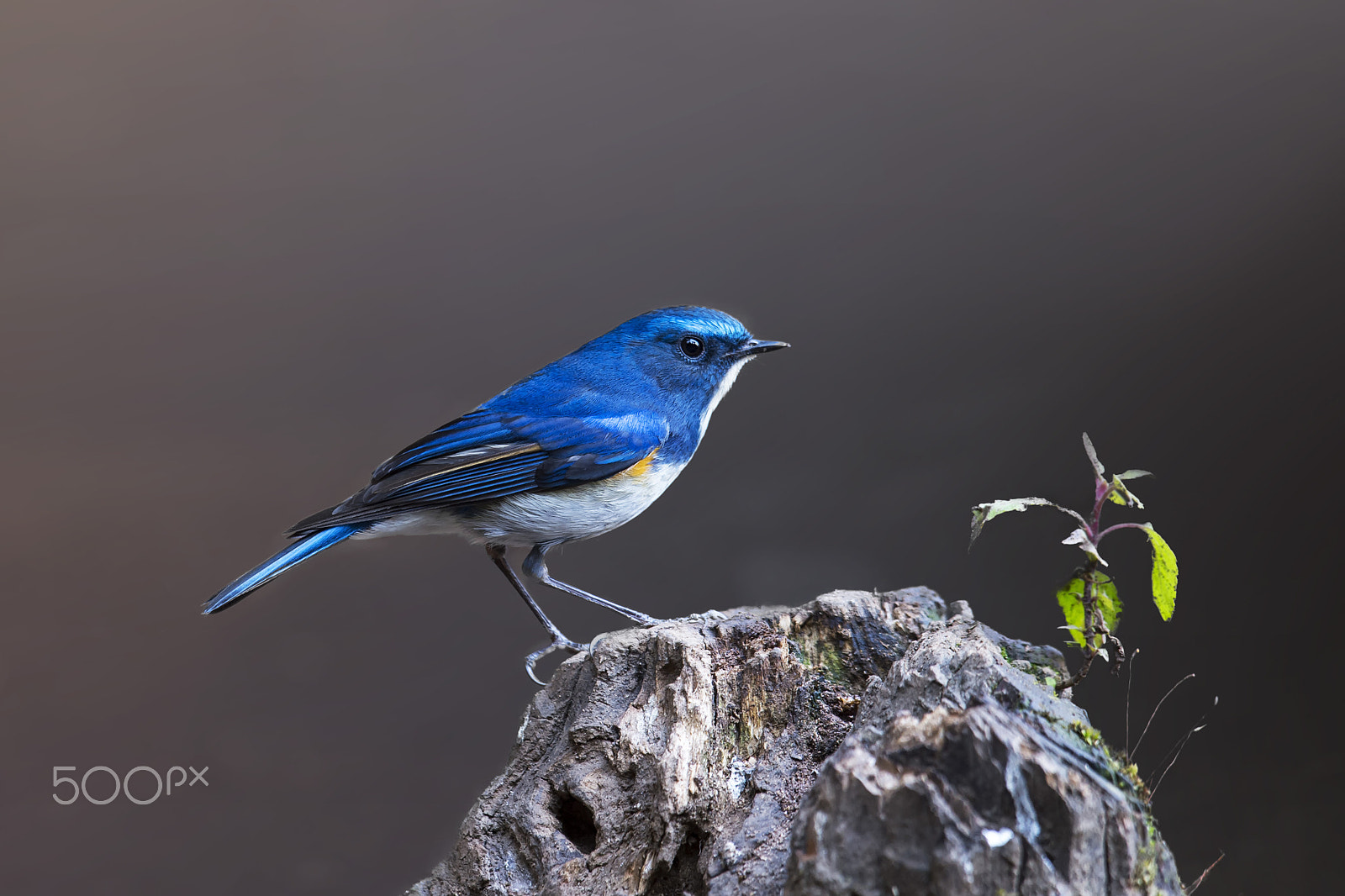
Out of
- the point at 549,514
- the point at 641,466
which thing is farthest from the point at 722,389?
the point at 549,514

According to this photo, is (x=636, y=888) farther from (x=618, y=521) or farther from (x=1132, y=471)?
(x=1132, y=471)

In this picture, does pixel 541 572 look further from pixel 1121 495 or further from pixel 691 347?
pixel 1121 495

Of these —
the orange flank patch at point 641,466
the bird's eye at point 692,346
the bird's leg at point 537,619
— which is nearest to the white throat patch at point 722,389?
the bird's eye at point 692,346

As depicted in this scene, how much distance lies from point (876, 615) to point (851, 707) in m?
0.40

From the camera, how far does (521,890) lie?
2.86 m

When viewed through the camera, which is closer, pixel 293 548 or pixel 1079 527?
pixel 1079 527

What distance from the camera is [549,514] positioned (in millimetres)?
3518

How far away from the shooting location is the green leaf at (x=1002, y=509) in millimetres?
2477

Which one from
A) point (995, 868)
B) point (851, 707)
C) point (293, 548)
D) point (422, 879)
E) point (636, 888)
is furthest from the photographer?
point (293, 548)

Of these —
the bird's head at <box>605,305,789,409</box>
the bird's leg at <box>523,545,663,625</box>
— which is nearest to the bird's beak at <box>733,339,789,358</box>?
the bird's head at <box>605,305,789,409</box>

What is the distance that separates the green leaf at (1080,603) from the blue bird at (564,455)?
50.9 inches

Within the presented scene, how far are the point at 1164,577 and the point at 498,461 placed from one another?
2.11m

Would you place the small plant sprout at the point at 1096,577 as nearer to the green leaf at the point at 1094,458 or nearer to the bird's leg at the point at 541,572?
the green leaf at the point at 1094,458

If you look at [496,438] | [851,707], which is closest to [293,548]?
[496,438]
